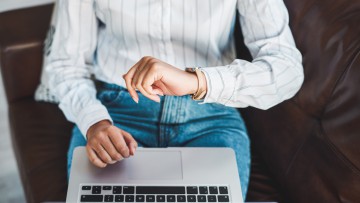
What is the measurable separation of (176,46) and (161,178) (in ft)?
1.07

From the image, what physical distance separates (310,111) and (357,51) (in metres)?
0.17

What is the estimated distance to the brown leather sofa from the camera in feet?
2.74

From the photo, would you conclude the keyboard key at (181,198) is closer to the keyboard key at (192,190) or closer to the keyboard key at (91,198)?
the keyboard key at (192,190)

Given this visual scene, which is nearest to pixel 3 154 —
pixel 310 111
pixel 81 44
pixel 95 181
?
pixel 81 44

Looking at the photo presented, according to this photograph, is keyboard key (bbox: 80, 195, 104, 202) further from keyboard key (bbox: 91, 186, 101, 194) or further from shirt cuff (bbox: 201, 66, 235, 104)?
shirt cuff (bbox: 201, 66, 235, 104)

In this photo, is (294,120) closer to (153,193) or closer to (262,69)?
(262,69)

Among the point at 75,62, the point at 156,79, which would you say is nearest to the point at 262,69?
the point at 156,79

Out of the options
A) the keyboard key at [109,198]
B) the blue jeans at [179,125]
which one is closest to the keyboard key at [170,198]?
the keyboard key at [109,198]

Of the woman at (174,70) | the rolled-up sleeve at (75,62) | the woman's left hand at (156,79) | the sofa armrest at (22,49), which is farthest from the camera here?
the sofa armrest at (22,49)

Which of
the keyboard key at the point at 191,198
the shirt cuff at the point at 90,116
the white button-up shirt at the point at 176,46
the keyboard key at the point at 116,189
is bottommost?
the keyboard key at the point at 191,198

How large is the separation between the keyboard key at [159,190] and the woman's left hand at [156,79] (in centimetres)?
18

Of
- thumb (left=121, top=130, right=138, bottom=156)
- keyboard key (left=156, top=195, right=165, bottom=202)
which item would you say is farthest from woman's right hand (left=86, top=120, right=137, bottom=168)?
keyboard key (left=156, top=195, right=165, bottom=202)

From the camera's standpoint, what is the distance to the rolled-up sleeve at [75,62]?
3.09 feet

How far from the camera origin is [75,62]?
102cm
